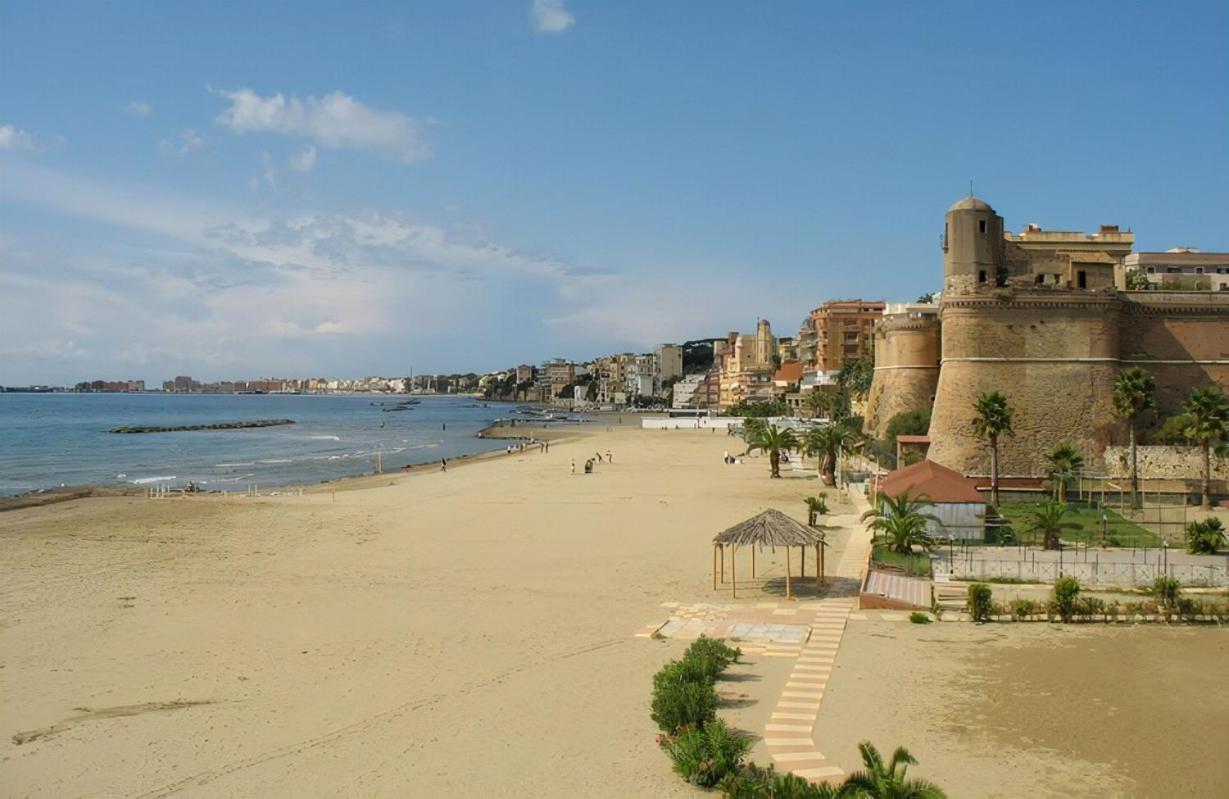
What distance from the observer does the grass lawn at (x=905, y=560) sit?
19.2 meters

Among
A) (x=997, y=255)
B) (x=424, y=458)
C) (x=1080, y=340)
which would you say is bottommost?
(x=424, y=458)

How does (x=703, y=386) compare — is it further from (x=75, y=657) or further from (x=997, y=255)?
(x=75, y=657)

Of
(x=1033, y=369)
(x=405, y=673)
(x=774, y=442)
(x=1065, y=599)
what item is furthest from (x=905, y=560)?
(x=774, y=442)

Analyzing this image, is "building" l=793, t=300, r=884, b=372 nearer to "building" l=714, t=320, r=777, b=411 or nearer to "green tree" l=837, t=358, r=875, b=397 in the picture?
"green tree" l=837, t=358, r=875, b=397

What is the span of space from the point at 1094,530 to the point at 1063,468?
895 cm

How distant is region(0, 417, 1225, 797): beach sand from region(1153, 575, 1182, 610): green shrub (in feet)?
3.63

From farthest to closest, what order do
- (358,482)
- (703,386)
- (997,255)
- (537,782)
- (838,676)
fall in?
1. (703,386)
2. (358,482)
3. (997,255)
4. (838,676)
5. (537,782)

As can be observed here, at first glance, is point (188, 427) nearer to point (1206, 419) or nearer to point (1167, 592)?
point (1206, 419)

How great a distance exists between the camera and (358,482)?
46938mm

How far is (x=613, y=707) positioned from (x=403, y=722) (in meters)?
2.86

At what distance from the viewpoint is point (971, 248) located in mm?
35375

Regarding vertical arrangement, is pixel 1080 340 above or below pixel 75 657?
above

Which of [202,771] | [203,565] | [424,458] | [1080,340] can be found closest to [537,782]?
[202,771]

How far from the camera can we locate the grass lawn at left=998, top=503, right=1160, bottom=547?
21031mm
